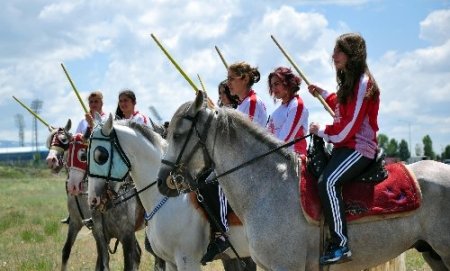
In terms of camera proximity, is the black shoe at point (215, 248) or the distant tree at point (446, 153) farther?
the distant tree at point (446, 153)

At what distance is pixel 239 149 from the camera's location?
280 inches

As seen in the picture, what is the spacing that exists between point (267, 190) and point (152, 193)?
7.96 ft

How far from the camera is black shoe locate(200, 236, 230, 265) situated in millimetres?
8484

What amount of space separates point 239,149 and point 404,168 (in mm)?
1701

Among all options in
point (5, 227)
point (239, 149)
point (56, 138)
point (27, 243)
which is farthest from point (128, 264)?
point (5, 227)

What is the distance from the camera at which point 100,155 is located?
884 centimetres

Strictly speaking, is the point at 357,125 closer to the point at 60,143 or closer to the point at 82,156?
the point at 82,156

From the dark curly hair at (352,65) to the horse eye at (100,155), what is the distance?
10.6 feet

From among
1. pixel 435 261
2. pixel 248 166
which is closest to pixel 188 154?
pixel 248 166

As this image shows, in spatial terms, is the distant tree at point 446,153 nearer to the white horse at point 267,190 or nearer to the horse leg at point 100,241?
the horse leg at point 100,241

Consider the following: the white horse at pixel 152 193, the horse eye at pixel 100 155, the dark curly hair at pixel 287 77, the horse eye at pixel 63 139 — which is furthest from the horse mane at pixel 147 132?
the horse eye at pixel 63 139

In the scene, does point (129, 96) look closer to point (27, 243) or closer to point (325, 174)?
point (325, 174)

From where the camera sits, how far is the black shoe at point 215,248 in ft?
27.8

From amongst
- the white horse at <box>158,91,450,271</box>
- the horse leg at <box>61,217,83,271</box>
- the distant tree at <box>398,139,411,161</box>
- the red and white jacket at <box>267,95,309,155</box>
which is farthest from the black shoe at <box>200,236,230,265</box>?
the distant tree at <box>398,139,411,161</box>
